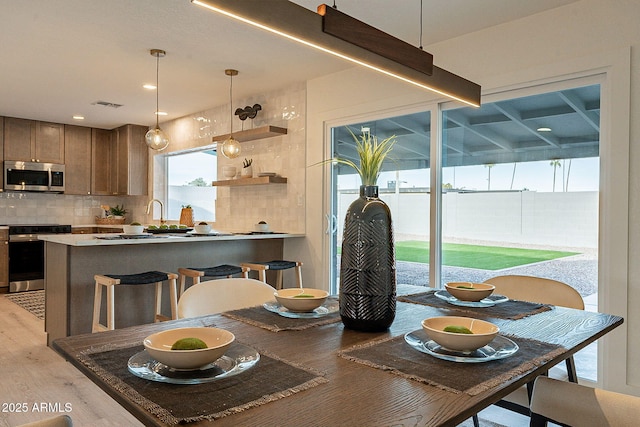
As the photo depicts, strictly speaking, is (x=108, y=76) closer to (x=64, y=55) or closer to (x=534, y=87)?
(x=64, y=55)

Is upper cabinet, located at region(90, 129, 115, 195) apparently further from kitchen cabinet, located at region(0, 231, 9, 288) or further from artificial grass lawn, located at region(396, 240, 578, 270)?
artificial grass lawn, located at region(396, 240, 578, 270)

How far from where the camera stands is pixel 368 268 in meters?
1.34

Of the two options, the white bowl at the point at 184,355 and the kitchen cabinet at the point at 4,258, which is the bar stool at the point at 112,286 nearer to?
the white bowl at the point at 184,355

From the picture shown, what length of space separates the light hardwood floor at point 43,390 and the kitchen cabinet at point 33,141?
11.3 ft

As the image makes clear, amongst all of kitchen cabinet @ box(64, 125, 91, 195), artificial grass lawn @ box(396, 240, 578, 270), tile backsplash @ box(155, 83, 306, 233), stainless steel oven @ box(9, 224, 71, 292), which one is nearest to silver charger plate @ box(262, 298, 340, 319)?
artificial grass lawn @ box(396, 240, 578, 270)

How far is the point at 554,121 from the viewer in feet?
9.82

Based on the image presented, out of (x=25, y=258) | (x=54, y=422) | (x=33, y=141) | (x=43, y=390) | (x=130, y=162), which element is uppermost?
(x=33, y=141)

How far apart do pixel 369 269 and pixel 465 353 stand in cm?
35

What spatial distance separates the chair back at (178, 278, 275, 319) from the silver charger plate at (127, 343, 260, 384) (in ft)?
2.41

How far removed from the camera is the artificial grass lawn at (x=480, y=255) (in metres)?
3.13

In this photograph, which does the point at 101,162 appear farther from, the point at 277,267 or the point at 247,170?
the point at 277,267

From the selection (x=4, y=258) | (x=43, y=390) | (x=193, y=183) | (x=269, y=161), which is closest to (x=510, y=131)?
(x=269, y=161)

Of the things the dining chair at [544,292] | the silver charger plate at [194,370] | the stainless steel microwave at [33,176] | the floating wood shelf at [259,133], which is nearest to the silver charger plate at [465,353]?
the silver charger plate at [194,370]

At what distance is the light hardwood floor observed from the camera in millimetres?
2389
